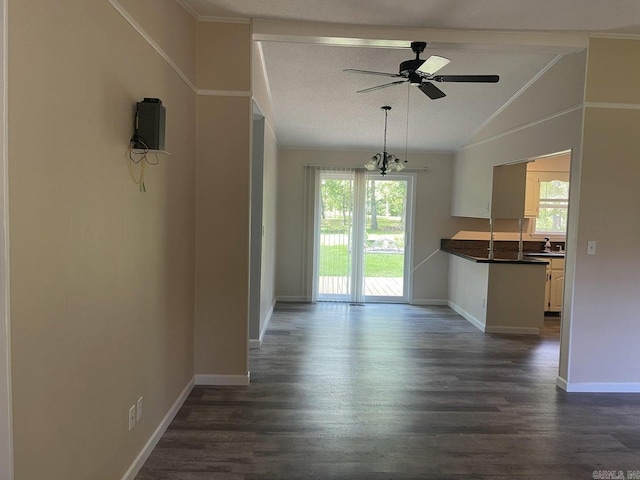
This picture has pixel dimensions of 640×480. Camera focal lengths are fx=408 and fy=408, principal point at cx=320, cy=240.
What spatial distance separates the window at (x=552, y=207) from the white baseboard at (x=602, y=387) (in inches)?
140

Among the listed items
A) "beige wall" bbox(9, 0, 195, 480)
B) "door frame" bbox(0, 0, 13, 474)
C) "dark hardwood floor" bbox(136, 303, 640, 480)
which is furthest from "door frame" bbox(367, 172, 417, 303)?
"door frame" bbox(0, 0, 13, 474)

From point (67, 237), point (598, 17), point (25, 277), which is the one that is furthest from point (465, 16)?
point (25, 277)

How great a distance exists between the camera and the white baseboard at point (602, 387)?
11.4ft

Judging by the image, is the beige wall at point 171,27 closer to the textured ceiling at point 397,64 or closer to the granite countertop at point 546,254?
the textured ceiling at point 397,64

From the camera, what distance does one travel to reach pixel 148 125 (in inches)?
82.6

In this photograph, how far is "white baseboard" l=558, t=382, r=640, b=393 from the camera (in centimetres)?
348

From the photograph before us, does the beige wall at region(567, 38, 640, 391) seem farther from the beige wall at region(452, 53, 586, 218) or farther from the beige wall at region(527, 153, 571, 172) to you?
the beige wall at region(527, 153, 571, 172)

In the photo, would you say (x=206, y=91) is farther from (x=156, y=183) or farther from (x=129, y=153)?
(x=129, y=153)

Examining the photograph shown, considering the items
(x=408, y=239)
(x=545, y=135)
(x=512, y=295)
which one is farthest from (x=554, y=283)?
(x=545, y=135)

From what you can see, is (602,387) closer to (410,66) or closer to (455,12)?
(410,66)

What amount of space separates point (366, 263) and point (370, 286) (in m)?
0.41

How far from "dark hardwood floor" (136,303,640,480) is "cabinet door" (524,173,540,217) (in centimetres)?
249

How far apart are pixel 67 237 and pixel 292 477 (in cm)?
171

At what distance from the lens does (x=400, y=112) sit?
5156mm
